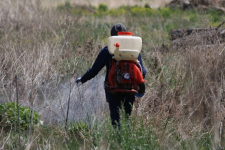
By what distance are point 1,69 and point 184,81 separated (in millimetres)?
2693

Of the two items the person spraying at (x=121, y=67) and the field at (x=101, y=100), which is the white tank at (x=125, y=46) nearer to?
the person spraying at (x=121, y=67)

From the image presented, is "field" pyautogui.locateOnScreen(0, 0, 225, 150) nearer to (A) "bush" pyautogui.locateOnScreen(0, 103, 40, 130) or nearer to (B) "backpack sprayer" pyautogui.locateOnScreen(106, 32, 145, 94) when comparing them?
(A) "bush" pyautogui.locateOnScreen(0, 103, 40, 130)

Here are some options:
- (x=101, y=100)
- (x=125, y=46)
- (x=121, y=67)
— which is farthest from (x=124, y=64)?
(x=101, y=100)

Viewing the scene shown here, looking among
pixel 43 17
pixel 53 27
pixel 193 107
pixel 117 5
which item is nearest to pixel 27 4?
pixel 43 17

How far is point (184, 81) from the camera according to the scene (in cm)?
525

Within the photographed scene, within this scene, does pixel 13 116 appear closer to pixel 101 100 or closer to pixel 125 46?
pixel 101 100

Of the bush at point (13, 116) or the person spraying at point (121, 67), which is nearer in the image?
the person spraying at point (121, 67)

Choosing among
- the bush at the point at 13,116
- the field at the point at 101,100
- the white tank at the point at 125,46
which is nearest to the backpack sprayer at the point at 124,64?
the white tank at the point at 125,46

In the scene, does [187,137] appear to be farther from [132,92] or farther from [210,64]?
[210,64]

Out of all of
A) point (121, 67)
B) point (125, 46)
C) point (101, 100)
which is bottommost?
point (101, 100)

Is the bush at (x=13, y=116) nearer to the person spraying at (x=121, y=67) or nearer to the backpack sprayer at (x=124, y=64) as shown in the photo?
the person spraying at (x=121, y=67)

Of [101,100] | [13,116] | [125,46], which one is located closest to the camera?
[125,46]

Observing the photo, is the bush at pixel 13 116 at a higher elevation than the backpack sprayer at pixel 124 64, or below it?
below

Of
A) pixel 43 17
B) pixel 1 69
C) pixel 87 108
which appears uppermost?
pixel 43 17
